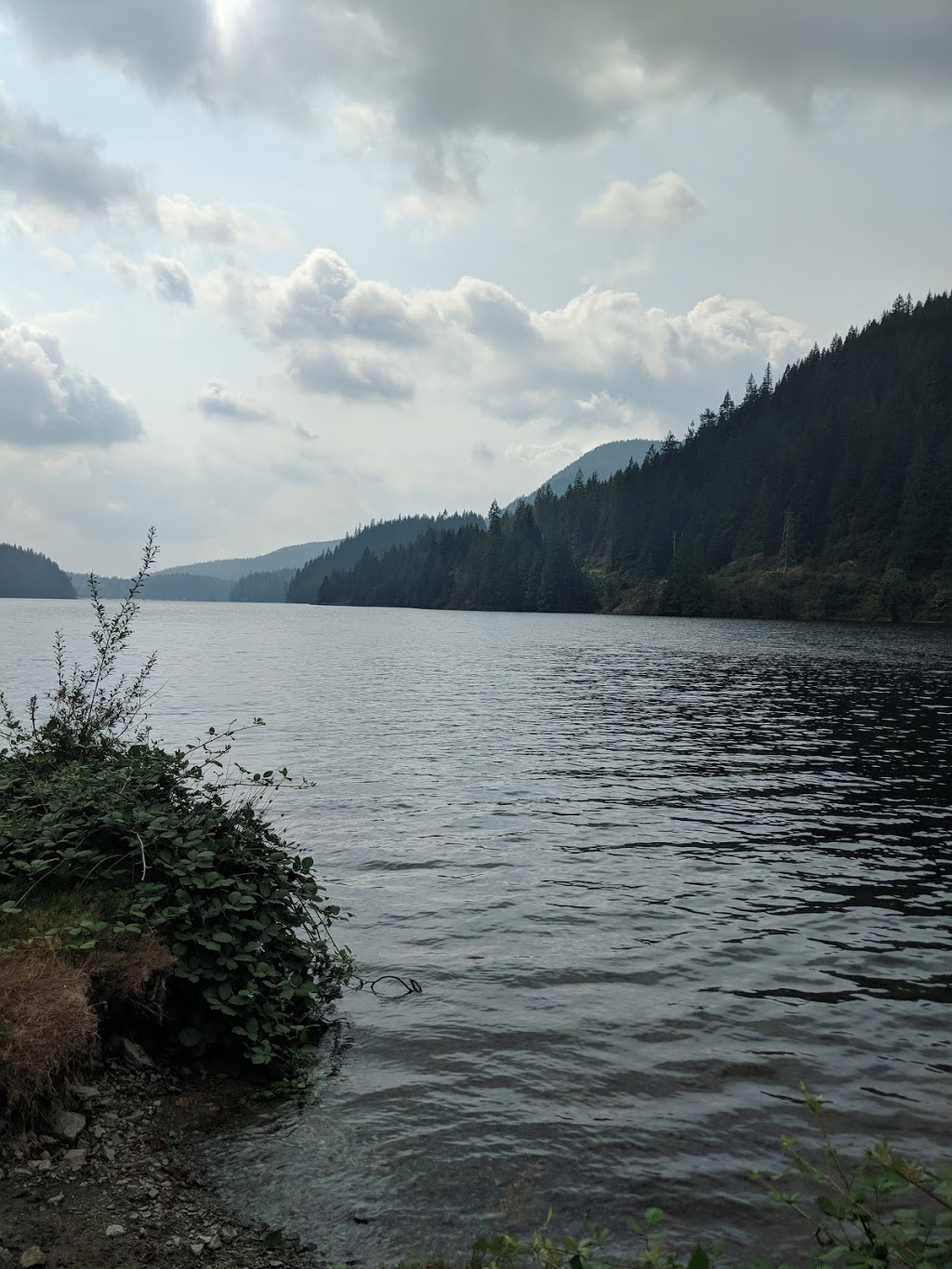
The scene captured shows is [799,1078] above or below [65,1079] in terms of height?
below

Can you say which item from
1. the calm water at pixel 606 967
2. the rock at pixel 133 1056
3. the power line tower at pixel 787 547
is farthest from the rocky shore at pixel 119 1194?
the power line tower at pixel 787 547

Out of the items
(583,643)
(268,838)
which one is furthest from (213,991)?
(583,643)

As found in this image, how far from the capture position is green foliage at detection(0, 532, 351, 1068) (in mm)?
8906

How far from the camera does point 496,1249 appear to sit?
5367 mm

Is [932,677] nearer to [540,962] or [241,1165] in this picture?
[540,962]

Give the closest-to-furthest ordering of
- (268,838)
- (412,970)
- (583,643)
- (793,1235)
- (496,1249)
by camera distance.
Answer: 1. (496,1249)
2. (793,1235)
3. (268,838)
4. (412,970)
5. (583,643)

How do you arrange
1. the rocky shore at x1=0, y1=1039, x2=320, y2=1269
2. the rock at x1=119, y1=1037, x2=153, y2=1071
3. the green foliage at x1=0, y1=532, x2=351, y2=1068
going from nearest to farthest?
the rocky shore at x1=0, y1=1039, x2=320, y2=1269 → the rock at x1=119, y1=1037, x2=153, y2=1071 → the green foliage at x1=0, y1=532, x2=351, y2=1068

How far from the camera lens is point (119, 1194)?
21.7 ft

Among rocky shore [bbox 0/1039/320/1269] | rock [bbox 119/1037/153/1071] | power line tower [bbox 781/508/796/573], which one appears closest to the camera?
rocky shore [bbox 0/1039/320/1269]

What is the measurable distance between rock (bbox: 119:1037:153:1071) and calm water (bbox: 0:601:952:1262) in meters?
1.38

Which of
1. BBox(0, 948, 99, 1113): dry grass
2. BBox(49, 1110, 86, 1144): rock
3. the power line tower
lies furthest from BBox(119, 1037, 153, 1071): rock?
the power line tower

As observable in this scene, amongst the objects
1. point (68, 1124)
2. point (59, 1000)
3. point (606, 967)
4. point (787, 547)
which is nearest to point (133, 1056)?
point (68, 1124)

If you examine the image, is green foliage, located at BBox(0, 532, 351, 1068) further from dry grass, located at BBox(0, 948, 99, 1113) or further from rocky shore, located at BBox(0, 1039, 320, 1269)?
rocky shore, located at BBox(0, 1039, 320, 1269)

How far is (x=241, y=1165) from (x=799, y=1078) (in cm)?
600
